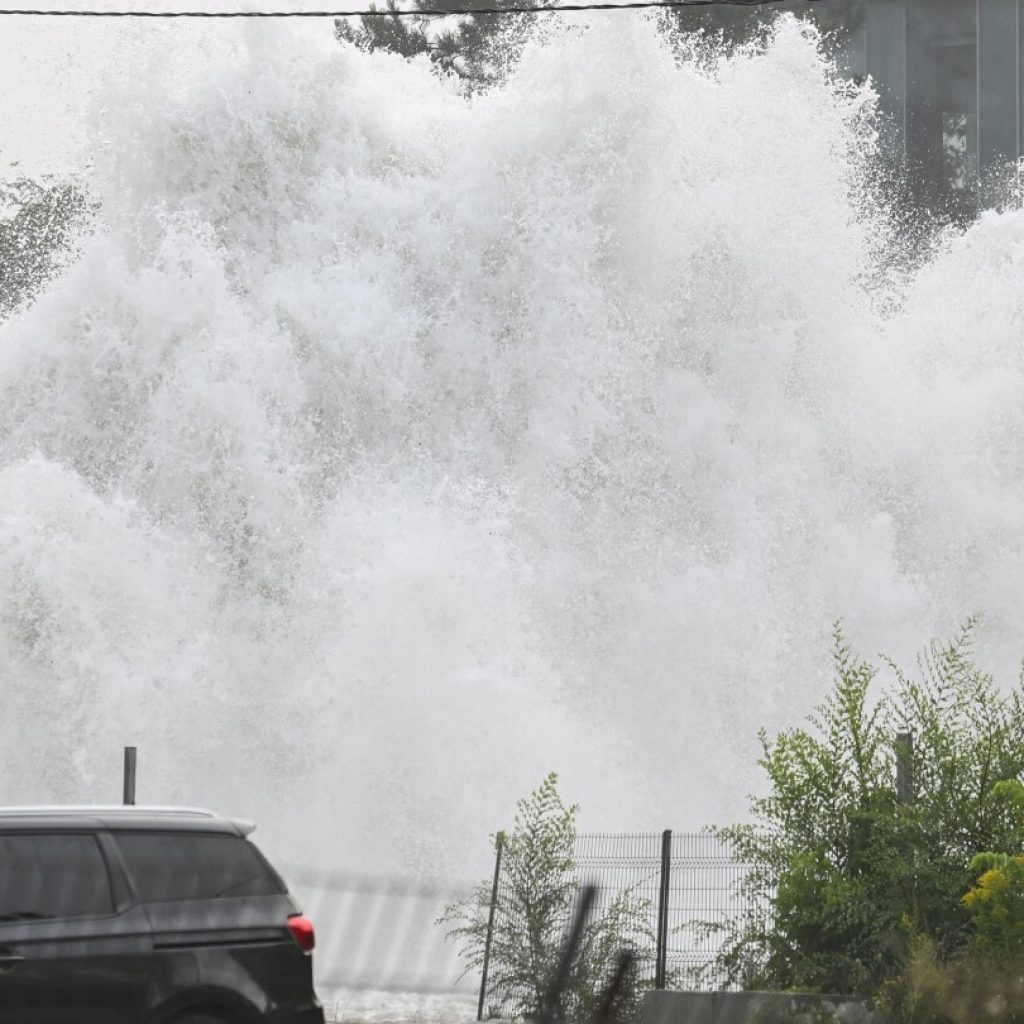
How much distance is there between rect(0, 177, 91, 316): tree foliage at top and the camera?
87.5ft

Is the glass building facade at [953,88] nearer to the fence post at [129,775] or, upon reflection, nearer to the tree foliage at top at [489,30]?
the tree foliage at top at [489,30]

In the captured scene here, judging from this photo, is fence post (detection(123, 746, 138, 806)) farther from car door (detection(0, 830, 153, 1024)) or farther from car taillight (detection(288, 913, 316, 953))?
car door (detection(0, 830, 153, 1024))

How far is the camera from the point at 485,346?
24.6 metres

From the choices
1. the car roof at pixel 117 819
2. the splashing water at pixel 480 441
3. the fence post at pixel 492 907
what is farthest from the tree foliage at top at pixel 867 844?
the splashing water at pixel 480 441

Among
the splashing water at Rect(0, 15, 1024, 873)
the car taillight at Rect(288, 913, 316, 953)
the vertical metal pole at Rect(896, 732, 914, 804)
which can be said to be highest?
the splashing water at Rect(0, 15, 1024, 873)

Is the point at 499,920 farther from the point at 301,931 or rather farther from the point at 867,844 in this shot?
the point at 301,931

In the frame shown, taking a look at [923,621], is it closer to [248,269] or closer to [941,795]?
[248,269]

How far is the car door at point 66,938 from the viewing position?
7.44 m

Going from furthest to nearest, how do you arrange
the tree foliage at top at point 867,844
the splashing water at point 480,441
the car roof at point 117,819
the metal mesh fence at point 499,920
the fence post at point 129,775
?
1. the splashing water at point 480,441
2. the fence post at point 129,775
3. the metal mesh fence at point 499,920
4. the tree foliage at top at point 867,844
5. the car roof at point 117,819

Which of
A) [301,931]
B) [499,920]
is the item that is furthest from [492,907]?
[301,931]

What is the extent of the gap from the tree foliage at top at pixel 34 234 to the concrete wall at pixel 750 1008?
669 inches

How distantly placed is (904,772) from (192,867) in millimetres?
4628

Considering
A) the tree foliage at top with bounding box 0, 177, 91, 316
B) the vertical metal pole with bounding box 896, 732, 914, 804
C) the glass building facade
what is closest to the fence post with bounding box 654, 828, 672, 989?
the vertical metal pole with bounding box 896, 732, 914, 804

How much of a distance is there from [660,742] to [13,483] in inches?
300
